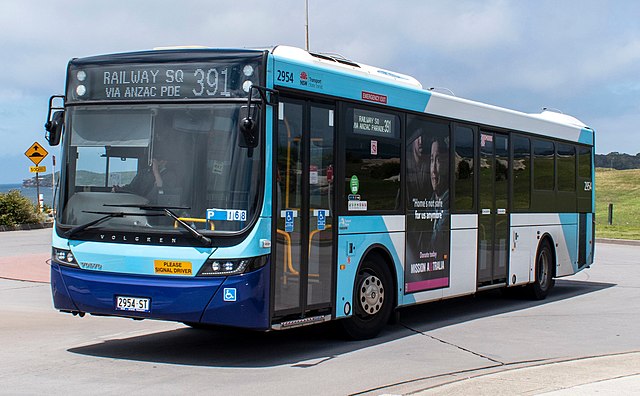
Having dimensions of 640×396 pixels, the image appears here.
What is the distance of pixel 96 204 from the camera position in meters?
9.36

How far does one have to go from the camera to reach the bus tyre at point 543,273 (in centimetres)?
1614

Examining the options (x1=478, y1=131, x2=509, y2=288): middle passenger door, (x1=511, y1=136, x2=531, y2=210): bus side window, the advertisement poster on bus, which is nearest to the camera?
the advertisement poster on bus

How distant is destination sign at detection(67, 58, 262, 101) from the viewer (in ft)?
30.0

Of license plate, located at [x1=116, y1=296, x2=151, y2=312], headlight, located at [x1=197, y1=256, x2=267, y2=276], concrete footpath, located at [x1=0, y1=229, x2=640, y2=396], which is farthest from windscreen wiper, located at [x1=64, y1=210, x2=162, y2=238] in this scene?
concrete footpath, located at [x1=0, y1=229, x2=640, y2=396]

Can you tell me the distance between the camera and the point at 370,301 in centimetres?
1100

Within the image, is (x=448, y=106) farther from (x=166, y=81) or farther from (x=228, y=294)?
(x=228, y=294)

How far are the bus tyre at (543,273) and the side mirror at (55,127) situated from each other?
937 cm

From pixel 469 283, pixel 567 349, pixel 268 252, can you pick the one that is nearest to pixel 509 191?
pixel 469 283

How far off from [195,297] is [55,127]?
2.53 meters

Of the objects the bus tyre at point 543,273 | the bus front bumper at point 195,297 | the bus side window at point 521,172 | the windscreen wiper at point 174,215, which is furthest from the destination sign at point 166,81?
the bus tyre at point 543,273

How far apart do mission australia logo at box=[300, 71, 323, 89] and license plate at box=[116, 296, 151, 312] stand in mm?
2872

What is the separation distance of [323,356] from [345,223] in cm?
156

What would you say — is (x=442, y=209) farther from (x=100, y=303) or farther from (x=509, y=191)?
(x=100, y=303)

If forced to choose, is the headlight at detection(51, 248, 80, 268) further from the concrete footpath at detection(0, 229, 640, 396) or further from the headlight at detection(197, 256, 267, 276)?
the concrete footpath at detection(0, 229, 640, 396)
